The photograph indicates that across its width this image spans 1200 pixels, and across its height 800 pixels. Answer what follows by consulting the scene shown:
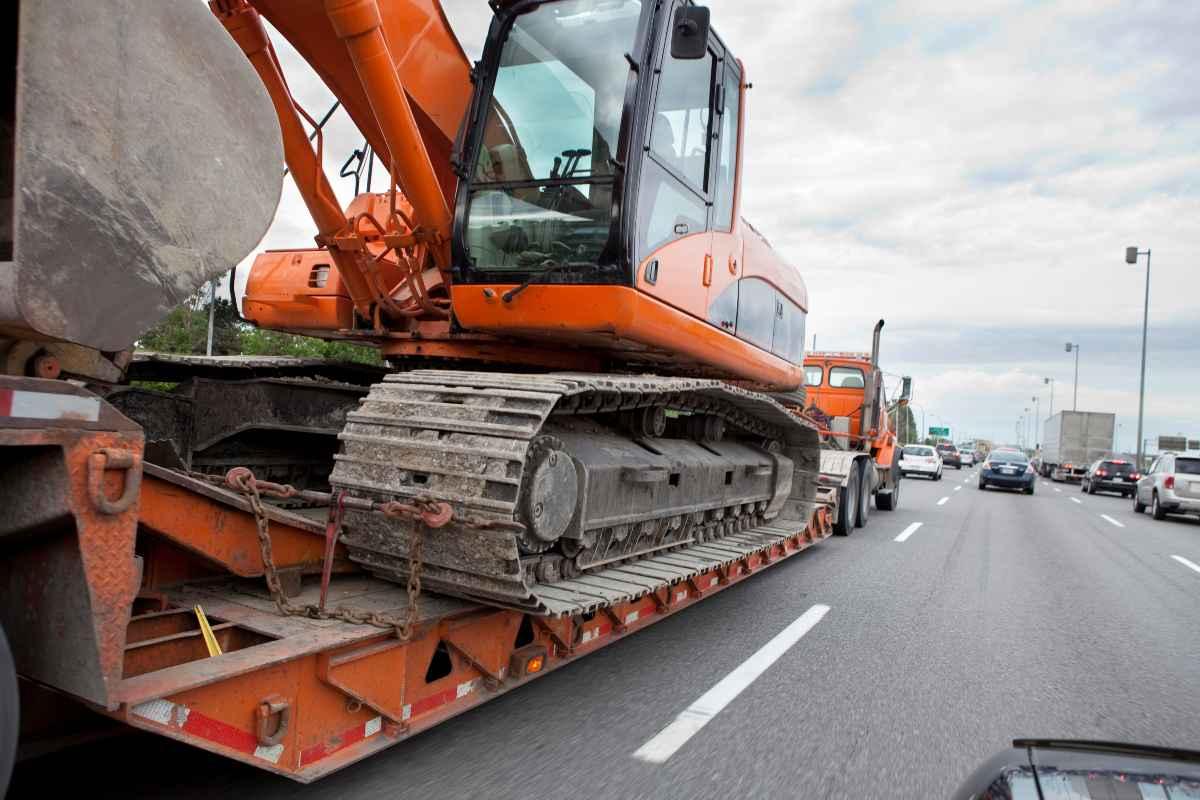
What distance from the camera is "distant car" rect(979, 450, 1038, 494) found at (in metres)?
27.0

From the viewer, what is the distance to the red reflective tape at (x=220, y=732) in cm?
254

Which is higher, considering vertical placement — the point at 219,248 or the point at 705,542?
the point at 219,248

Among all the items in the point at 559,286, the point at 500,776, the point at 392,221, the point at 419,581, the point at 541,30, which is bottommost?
the point at 500,776

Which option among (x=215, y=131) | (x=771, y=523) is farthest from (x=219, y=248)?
(x=771, y=523)

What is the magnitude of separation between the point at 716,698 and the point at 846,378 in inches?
472

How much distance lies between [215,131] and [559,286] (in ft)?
7.23

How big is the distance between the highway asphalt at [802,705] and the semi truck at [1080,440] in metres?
34.5

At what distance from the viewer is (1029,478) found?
2709 centimetres

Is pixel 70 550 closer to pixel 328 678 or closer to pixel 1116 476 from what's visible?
pixel 328 678

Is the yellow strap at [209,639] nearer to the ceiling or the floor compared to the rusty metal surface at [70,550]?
nearer to the floor

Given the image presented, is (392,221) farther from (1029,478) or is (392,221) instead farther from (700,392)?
(1029,478)

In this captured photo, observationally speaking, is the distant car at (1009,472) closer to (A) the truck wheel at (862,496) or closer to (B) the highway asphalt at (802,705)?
(A) the truck wheel at (862,496)

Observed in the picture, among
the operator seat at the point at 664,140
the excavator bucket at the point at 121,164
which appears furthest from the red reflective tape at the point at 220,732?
the operator seat at the point at 664,140

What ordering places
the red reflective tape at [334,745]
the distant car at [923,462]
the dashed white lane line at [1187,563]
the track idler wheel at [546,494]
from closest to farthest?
the red reflective tape at [334,745]
the track idler wheel at [546,494]
the dashed white lane line at [1187,563]
the distant car at [923,462]
